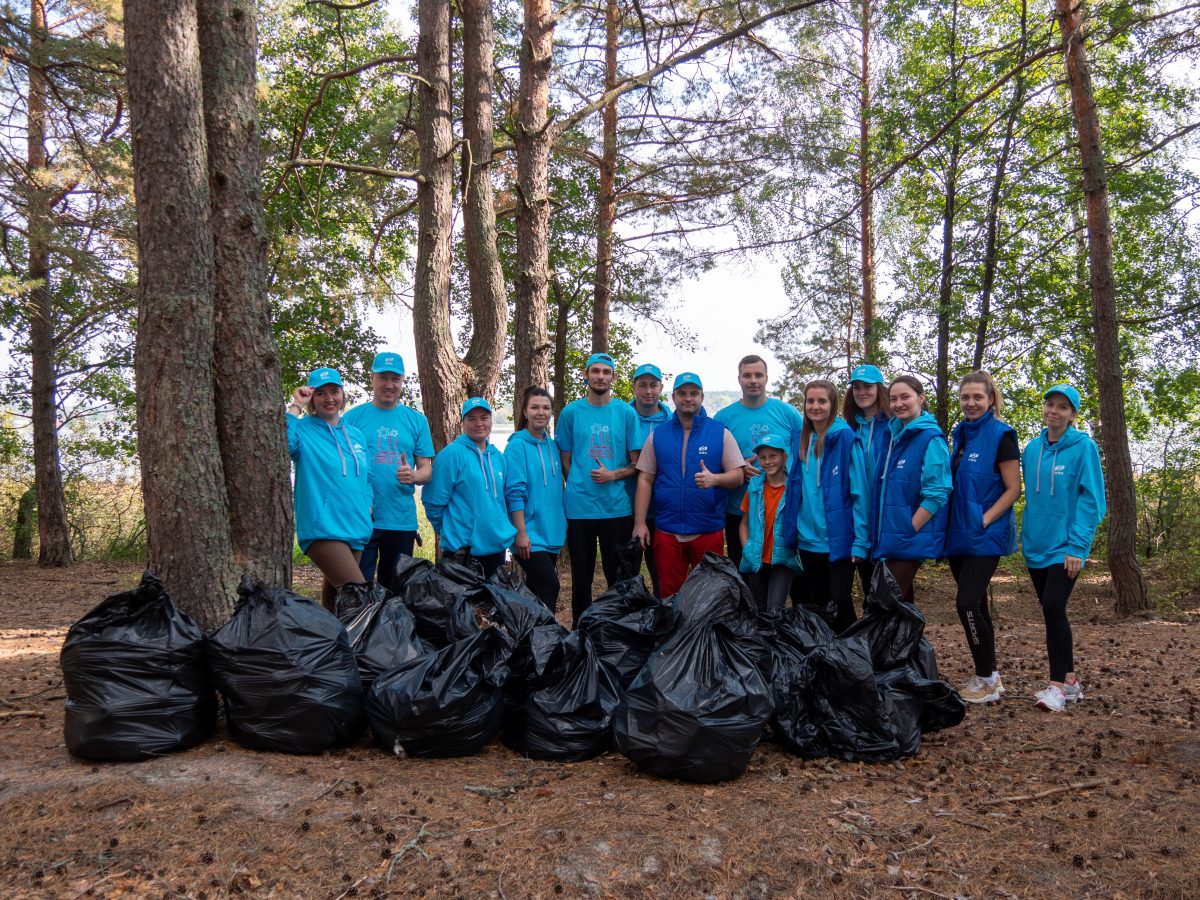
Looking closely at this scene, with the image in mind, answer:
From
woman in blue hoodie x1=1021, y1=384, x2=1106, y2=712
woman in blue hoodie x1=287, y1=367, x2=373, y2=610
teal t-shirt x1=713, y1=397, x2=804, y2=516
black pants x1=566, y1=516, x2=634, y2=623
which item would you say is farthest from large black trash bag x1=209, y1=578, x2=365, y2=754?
woman in blue hoodie x1=1021, y1=384, x2=1106, y2=712

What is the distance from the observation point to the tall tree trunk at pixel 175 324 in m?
4.04

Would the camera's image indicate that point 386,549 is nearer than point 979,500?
No

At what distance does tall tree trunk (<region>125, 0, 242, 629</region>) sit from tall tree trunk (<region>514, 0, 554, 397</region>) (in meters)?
4.40

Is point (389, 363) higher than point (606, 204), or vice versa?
point (606, 204)

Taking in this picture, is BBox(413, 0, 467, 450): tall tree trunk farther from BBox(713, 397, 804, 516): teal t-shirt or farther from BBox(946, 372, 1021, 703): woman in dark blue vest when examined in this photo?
BBox(946, 372, 1021, 703): woman in dark blue vest

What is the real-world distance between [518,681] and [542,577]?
141 centimetres

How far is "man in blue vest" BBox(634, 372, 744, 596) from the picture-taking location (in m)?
5.18

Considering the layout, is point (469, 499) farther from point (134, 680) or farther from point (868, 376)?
point (868, 376)

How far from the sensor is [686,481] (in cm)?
520

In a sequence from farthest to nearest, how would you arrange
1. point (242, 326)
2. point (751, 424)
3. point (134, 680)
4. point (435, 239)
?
1. point (435, 239)
2. point (751, 424)
3. point (242, 326)
4. point (134, 680)

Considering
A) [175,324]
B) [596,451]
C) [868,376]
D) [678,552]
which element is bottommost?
[678,552]

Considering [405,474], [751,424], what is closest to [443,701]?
[405,474]

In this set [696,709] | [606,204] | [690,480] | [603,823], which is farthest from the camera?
[606,204]

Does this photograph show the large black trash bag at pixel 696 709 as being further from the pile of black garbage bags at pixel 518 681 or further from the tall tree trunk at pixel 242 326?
the tall tree trunk at pixel 242 326
